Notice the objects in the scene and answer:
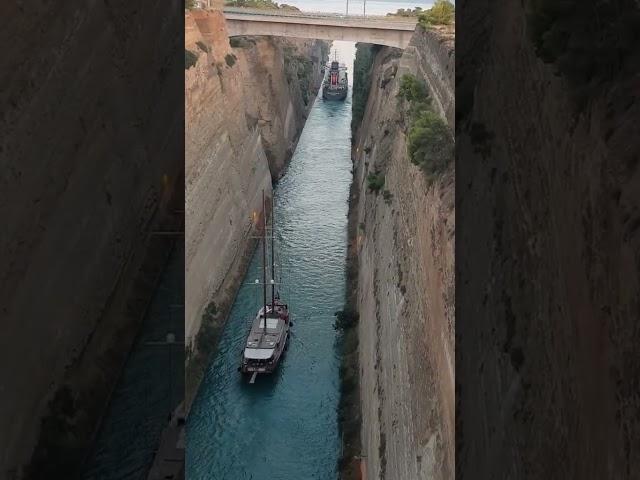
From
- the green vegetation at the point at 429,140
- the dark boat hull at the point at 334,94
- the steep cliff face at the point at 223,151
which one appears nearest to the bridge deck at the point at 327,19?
the steep cliff face at the point at 223,151

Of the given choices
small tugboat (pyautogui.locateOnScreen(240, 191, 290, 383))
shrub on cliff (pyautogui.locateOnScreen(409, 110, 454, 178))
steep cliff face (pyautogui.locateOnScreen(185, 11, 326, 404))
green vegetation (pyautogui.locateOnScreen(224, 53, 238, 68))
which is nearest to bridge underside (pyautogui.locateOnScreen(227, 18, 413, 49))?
steep cliff face (pyautogui.locateOnScreen(185, 11, 326, 404))

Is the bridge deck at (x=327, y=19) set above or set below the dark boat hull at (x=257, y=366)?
above

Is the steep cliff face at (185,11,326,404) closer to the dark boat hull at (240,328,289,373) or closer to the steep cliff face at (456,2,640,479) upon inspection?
the dark boat hull at (240,328,289,373)

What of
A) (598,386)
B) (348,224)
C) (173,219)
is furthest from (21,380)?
(348,224)

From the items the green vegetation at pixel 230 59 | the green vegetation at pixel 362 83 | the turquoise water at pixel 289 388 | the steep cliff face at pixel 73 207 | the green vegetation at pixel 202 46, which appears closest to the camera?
the steep cliff face at pixel 73 207

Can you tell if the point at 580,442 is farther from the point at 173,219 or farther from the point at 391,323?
the point at 391,323

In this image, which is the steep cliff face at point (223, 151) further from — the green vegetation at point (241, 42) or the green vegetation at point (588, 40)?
the green vegetation at point (588, 40)
